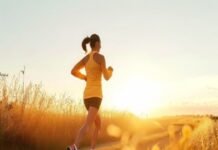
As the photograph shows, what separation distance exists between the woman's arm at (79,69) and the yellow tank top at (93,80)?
0.72 ft

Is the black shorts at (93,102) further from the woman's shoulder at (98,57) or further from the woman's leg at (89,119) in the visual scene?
the woman's shoulder at (98,57)

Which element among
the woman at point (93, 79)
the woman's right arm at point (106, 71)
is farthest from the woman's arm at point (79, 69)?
the woman's right arm at point (106, 71)

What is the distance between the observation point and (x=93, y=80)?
8.52 meters

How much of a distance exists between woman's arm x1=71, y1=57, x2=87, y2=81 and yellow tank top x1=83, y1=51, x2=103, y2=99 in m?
0.22

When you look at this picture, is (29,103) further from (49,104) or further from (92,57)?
(92,57)

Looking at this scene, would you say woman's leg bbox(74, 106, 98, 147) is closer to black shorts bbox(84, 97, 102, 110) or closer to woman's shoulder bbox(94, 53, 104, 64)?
black shorts bbox(84, 97, 102, 110)

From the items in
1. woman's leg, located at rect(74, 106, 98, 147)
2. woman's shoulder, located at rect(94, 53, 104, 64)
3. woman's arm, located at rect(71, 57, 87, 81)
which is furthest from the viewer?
woman's arm, located at rect(71, 57, 87, 81)

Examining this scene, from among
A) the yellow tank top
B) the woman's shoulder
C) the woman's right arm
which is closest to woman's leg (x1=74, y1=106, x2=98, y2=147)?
the yellow tank top

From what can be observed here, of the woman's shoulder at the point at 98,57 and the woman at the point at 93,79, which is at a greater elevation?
the woman's shoulder at the point at 98,57

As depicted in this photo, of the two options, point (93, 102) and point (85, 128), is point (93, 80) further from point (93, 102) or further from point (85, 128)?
point (85, 128)

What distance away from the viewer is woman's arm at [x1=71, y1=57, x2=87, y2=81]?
882 centimetres

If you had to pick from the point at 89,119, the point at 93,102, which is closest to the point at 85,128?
the point at 89,119

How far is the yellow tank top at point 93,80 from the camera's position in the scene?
8.45 m

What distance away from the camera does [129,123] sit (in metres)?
22.4
